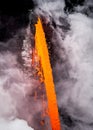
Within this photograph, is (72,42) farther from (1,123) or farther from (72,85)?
(1,123)

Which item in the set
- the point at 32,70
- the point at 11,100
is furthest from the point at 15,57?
the point at 11,100

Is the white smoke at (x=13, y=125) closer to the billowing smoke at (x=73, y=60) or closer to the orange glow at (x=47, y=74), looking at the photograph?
the orange glow at (x=47, y=74)

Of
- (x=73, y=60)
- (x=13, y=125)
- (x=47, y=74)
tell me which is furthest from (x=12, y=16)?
(x=13, y=125)

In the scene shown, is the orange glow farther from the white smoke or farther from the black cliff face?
the white smoke

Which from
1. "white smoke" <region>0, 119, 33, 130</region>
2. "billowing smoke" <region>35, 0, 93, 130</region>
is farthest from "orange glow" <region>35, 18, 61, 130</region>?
"white smoke" <region>0, 119, 33, 130</region>

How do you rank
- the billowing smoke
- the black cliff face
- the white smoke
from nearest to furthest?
the white smoke → the black cliff face → the billowing smoke

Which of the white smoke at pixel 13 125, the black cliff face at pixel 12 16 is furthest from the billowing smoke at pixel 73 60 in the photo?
the white smoke at pixel 13 125
